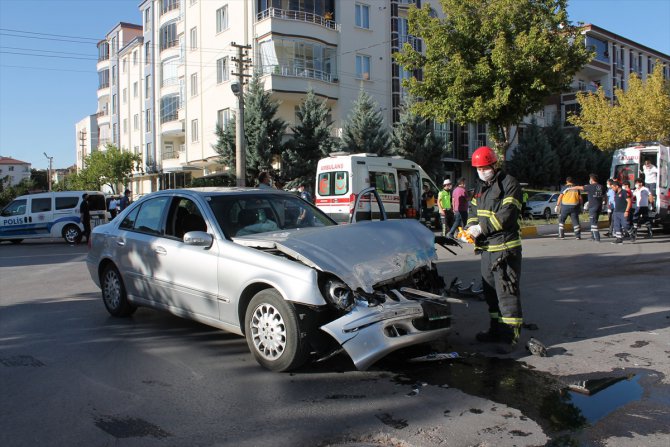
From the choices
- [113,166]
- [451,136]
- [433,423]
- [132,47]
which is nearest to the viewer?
[433,423]

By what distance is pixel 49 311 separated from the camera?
288 inches

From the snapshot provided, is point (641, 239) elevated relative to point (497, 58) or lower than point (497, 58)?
lower

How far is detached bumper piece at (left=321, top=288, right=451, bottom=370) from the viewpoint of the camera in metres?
4.24

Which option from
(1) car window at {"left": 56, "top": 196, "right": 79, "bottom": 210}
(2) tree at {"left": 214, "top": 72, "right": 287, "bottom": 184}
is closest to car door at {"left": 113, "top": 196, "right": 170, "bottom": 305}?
(1) car window at {"left": 56, "top": 196, "right": 79, "bottom": 210}

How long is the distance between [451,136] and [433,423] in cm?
3678

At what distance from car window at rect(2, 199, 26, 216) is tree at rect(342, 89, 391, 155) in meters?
15.3

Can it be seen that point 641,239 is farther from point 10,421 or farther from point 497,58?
point 10,421

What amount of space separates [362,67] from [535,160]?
44.5 feet

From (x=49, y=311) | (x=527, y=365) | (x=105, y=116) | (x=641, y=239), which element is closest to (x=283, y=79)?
(x=641, y=239)

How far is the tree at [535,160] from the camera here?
37.2m

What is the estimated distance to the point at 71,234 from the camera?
19156 millimetres

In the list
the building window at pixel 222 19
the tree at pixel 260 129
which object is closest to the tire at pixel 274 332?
the tree at pixel 260 129

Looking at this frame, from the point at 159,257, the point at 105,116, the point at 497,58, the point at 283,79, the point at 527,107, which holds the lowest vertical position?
the point at 159,257

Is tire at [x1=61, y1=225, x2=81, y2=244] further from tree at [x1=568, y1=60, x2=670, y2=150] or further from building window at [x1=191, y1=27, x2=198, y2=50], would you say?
tree at [x1=568, y1=60, x2=670, y2=150]
